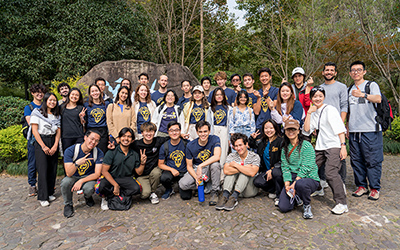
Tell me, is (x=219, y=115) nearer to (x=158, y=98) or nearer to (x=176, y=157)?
(x=176, y=157)

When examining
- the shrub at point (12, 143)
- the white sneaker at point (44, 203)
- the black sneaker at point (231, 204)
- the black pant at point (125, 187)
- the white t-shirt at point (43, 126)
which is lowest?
the white sneaker at point (44, 203)

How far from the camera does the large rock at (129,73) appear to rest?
762cm

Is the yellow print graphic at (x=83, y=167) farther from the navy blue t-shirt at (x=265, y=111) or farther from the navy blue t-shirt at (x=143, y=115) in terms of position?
the navy blue t-shirt at (x=265, y=111)

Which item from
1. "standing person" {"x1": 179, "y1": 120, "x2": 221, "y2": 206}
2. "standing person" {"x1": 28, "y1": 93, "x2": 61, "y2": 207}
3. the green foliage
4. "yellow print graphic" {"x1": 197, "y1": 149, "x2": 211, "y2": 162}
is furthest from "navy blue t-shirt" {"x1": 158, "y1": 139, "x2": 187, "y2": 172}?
the green foliage

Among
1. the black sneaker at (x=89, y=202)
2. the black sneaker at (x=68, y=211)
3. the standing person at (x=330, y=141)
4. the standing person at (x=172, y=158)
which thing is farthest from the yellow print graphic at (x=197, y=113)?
the black sneaker at (x=68, y=211)

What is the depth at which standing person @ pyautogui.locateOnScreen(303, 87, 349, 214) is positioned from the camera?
12.3ft

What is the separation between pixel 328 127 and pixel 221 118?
1.84 meters

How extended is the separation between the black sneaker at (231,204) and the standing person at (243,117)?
127 centimetres

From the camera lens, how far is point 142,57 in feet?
38.2

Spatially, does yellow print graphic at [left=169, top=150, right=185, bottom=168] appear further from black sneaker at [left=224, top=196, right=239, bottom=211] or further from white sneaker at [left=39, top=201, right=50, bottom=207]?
white sneaker at [left=39, top=201, right=50, bottom=207]

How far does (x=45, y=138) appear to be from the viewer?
4305 mm

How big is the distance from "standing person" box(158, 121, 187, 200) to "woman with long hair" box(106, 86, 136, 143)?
3.21 feet

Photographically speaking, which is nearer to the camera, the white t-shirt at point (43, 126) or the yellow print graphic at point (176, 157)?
the white t-shirt at point (43, 126)

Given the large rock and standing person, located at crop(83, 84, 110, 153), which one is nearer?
standing person, located at crop(83, 84, 110, 153)
